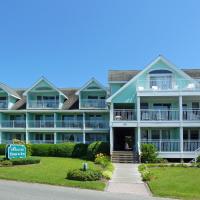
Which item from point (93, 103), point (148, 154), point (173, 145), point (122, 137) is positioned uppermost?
point (93, 103)

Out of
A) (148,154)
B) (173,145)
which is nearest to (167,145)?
(173,145)

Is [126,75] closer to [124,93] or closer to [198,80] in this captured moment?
[124,93]

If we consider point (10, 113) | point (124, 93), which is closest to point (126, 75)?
point (124, 93)

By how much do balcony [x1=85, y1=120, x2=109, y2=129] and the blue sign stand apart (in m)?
15.9

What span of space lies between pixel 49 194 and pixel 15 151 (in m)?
12.8

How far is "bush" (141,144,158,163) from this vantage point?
1220 inches

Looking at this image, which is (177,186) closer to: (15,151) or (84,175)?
(84,175)

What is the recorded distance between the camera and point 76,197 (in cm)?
1358

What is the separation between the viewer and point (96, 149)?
33.3m

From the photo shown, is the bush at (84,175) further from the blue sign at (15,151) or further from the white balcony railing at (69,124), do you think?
the white balcony railing at (69,124)

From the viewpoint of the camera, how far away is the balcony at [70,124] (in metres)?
42.3

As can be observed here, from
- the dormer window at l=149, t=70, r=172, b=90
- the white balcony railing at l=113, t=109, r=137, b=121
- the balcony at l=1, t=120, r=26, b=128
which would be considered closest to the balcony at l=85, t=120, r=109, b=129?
the white balcony railing at l=113, t=109, r=137, b=121

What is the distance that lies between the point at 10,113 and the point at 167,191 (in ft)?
109

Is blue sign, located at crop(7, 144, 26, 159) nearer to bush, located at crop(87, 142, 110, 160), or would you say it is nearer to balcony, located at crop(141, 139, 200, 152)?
bush, located at crop(87, 142, 110, 160)
